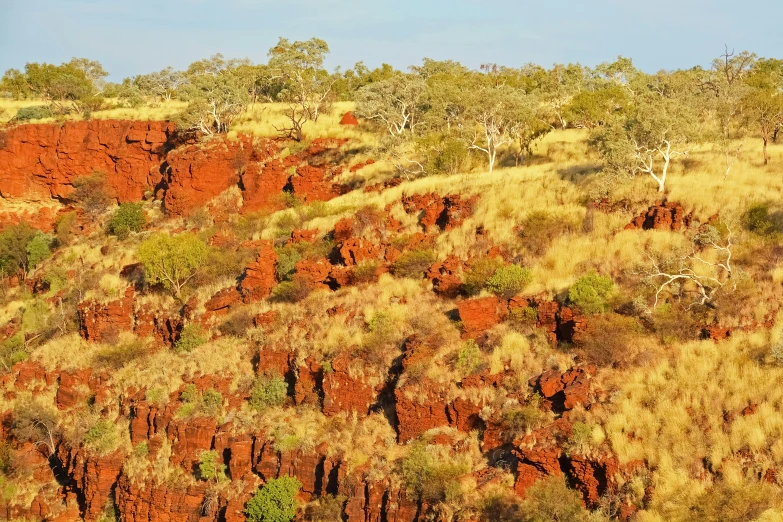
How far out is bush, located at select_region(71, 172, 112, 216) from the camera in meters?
43.1

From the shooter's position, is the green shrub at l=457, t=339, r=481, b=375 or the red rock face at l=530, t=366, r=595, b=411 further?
the green shrub at l=457, t=339, r=481, b=375

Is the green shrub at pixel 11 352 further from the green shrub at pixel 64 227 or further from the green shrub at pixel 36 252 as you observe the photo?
the green shrub at pixel 64 227

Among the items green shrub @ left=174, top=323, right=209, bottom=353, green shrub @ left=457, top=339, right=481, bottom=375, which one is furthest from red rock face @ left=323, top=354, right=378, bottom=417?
green shrub @ left=174, top=323, right=209, bottom=353

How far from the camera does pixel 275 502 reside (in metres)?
19.5

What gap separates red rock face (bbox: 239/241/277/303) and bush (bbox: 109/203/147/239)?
43.4 feet

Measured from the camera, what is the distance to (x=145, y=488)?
22.0 meters

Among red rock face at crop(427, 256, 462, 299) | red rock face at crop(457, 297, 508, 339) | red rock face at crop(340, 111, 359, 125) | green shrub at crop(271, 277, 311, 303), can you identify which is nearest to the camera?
red rock face at crop(457, 297, 508, 339)

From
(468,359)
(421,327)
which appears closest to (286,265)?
(421,327)

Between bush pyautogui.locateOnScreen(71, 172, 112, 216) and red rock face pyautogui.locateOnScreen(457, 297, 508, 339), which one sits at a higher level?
bush pyautogui.locateOnScreen(71, 172, 112, 216)

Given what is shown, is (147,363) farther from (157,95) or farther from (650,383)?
(157,95)

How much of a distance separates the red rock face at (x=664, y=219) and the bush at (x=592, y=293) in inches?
169

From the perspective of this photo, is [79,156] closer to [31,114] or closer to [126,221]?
[31,114]

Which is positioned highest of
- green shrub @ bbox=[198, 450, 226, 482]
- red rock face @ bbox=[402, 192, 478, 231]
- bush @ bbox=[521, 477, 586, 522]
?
red rock face @ bbox=[402, 192, 478, 231]

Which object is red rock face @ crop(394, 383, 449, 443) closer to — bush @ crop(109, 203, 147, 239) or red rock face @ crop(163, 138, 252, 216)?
red rock face @ crop(163, 138, 252, 216)
